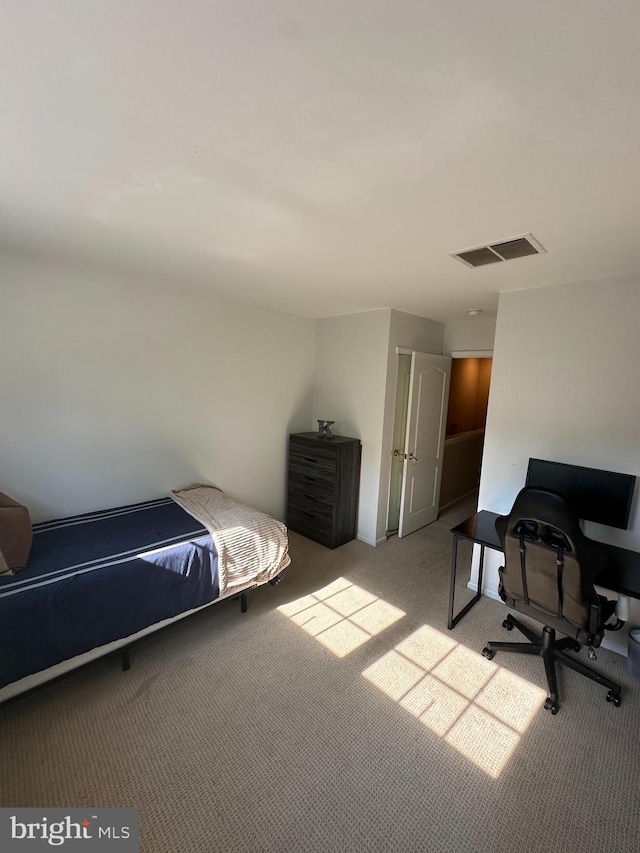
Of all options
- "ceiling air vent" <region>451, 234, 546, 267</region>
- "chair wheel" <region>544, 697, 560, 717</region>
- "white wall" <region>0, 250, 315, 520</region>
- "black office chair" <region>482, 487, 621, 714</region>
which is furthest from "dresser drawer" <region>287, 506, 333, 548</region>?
"ceiling air vent" <region>451, 234, 546, 267</region>

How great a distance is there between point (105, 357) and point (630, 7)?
117 inches

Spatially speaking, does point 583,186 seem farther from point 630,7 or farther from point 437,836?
point 437,836

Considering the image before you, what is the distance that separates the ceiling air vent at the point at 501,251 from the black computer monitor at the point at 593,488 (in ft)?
4.55

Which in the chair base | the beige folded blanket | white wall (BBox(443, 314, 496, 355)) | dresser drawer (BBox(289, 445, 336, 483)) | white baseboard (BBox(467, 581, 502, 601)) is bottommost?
white baseboard (BBox(467, 581, 502, 601))

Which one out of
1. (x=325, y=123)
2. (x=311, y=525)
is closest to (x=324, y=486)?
(x=311, y=525)

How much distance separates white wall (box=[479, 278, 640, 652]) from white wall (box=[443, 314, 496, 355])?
107 cm

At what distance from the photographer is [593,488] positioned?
2234mm

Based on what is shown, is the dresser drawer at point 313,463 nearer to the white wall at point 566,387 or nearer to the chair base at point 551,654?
the white wall at point 566,387

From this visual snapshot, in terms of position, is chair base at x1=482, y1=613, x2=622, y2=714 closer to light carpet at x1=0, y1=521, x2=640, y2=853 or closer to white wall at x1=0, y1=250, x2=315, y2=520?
light carpet at x1=0, y1=521, x2=640, y2=853

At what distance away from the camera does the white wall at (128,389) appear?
232 cm

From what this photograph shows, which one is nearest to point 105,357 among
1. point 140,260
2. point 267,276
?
point 140,260

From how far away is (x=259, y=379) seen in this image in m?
3.56

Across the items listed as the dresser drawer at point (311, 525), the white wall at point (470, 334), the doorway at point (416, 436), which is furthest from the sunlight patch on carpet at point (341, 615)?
the white wall at point (470, 334)

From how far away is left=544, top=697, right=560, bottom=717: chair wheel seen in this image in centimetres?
181
